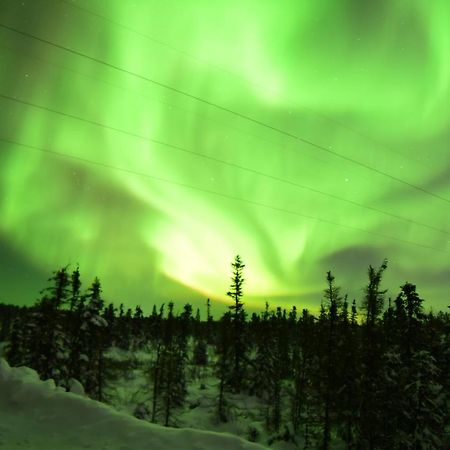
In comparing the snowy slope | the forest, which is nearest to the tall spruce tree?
the forest

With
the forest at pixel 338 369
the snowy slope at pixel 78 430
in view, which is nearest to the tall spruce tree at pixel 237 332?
the forest at pixel 338 369

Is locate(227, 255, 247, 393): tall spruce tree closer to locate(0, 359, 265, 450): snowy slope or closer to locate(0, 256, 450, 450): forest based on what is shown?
locate(0, 256, 450, 450): forest

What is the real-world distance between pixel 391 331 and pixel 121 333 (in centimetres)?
8369

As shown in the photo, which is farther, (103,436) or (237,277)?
(237,277)

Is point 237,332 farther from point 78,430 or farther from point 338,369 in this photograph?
point 78,430

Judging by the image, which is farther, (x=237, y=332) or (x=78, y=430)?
(x=237, y=332)

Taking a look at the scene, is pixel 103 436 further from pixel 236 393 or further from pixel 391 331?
pixel 236 393

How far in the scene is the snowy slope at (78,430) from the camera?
30.2ft

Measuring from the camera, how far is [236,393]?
56781mm

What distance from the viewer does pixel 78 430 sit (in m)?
10.2

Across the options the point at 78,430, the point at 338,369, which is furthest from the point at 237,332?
the point at 78,430

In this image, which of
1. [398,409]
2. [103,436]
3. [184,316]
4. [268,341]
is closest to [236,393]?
[268,341]

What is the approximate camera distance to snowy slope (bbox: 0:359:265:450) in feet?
30.2

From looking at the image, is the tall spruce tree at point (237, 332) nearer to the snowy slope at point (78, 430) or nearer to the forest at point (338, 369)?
the forest at point (338, 369)
